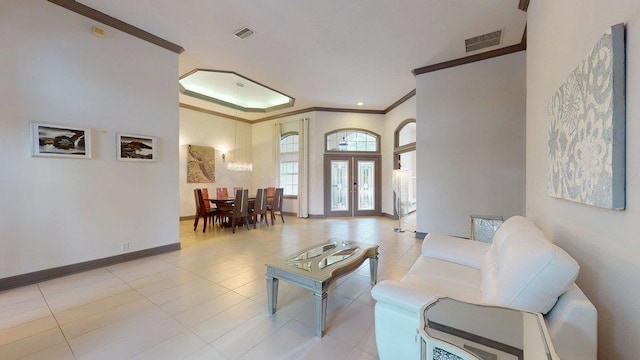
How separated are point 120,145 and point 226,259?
7.40ft

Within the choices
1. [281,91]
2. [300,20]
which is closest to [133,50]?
[300,20]

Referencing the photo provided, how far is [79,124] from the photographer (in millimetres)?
3156

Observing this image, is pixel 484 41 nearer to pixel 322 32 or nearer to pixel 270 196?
pixel 322 32

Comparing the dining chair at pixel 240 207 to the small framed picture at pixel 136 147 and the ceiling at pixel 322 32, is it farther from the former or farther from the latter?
the ceiling at pixel 322 32

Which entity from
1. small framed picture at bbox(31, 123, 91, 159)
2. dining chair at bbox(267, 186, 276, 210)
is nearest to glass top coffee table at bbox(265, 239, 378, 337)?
small framed picture at bbox(31, 123, 91, 159)

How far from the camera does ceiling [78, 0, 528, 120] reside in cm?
311

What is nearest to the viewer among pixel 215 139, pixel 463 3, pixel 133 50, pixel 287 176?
pixel 463 3

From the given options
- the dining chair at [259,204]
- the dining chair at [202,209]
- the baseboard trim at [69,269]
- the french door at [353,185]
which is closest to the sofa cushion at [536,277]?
the baseboard trim at [69,269]

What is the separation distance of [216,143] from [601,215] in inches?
329

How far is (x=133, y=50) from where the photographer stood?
362cm

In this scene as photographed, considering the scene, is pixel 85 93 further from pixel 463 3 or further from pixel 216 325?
pixel 463 3

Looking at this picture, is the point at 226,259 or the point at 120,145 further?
the point at 226,259

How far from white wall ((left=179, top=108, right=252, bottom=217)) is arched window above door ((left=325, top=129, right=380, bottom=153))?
3.19 metres

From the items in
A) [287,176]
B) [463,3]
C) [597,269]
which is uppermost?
[463,3]
